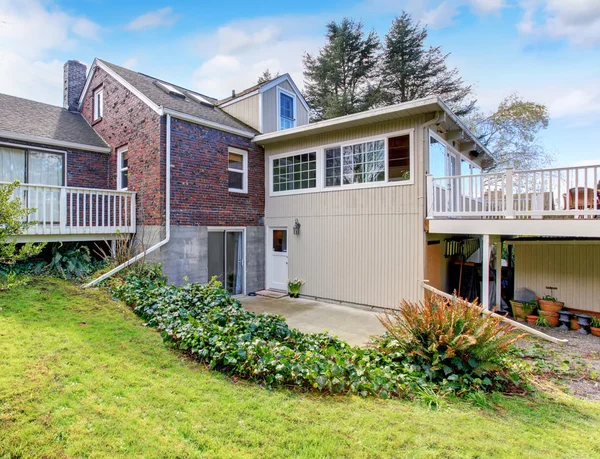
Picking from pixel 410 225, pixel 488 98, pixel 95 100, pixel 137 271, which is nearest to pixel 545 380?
pixel 410 225

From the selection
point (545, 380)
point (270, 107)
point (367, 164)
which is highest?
point (270, 107)

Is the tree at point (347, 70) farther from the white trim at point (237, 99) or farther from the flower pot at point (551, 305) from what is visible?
the flower pot at point (551, 305)

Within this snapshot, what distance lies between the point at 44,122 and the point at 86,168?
5.88ft

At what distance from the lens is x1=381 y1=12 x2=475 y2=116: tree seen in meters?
19.8

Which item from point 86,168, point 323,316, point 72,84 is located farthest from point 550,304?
point 72,84

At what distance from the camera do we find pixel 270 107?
37.0 ft

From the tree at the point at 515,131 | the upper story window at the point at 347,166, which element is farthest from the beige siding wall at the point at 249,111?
the tree at the point at 515,131

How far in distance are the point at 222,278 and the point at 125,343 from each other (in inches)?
198

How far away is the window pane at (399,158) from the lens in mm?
7688

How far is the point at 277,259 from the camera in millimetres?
10227

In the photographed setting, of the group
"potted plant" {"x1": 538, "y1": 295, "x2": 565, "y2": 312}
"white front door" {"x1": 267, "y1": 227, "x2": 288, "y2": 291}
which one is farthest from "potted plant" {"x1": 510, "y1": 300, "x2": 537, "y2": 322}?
"white front door" {"x1": 267, "y1": 227, "x2": 288, "y2": 291}

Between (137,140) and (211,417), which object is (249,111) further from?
(211,417)

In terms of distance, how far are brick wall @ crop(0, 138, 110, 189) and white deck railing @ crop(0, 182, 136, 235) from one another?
3.65ft

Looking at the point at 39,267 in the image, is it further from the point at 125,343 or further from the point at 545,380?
the point at 545,380
